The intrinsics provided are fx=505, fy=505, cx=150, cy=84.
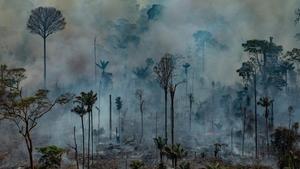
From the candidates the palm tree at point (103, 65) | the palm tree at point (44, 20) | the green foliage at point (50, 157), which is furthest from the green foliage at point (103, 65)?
the green foliage at point (50, 157)

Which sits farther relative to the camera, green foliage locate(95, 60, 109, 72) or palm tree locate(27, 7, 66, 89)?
green foliage locate(95, 60, 109, 72)

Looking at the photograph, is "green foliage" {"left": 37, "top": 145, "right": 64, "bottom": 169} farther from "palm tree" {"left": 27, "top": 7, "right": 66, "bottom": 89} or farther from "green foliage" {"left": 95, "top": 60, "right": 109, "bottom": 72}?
"green foliage" {"left": 95, "top": 60, "right": 109, "bottom": 72}

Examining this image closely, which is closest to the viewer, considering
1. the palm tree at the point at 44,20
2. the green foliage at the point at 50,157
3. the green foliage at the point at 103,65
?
the green foliage at the point at 50,157

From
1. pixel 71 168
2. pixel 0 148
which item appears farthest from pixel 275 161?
pixel 0 148

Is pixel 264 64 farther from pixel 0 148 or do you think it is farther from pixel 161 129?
pixel 0 148

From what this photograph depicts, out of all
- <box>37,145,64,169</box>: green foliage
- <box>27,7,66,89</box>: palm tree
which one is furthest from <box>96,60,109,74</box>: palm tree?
<box>37,145,64,169</box>: green foliage

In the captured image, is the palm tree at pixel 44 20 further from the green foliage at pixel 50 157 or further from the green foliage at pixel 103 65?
the green foliage at pixel 50 157

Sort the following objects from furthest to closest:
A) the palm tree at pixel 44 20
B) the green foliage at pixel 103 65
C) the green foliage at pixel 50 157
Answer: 1. the green foliage at pixel 103 65
2. the palm tree at pixel 44 20
3. the green foliage at pixel 50 157

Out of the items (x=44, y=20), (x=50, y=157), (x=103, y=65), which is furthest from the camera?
(x=103, y=65)

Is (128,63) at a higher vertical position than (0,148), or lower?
higher

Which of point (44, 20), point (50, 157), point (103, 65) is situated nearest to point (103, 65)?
point (103, 65)

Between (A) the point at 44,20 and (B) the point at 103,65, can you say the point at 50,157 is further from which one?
(B) the point at 103,65
